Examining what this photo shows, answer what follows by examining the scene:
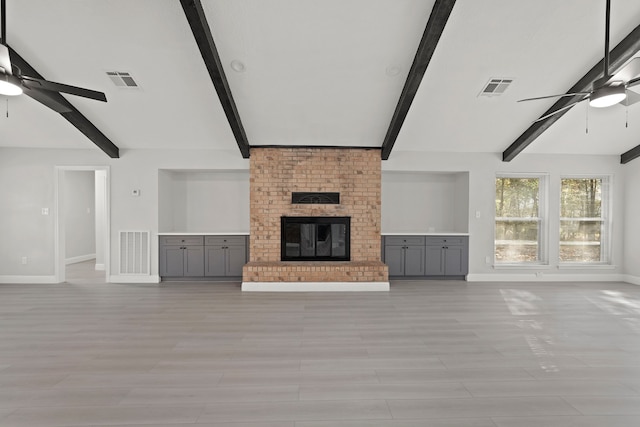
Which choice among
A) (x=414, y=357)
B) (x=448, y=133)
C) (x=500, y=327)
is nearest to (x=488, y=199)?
(x=448, y=133)

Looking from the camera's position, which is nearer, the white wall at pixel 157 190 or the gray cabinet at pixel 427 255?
the white wall at pixel 157 190

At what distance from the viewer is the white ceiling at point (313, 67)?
3.66 metres

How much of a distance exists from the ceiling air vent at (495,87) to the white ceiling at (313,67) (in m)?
0.09

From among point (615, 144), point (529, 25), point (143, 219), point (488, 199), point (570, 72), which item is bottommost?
point (143, 219)

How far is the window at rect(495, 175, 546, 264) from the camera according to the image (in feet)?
22.4

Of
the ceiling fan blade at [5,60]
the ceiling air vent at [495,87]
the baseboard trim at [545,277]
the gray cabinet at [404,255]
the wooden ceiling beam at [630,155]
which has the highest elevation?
the ceiling air vent at [495,87]

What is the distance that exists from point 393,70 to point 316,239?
325 cm

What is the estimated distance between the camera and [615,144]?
627 centimetres

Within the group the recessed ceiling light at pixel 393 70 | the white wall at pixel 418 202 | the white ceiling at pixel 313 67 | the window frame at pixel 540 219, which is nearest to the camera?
the white ceiling at pixel 313 67

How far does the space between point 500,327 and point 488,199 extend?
3420mm

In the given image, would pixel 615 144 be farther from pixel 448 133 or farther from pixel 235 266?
pixel 235 266

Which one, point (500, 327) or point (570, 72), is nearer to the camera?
point (500, 327)

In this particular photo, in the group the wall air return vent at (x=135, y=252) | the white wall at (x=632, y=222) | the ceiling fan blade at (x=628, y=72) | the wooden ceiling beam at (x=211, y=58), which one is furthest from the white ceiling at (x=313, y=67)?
the wall air return vent at (x=135, y=252)

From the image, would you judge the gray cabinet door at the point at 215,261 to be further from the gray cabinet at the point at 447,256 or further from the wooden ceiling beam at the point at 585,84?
the wooden ceiling beam at the point at 585,84
